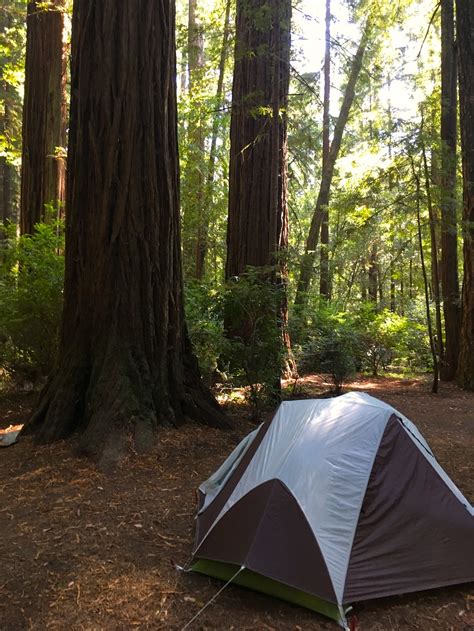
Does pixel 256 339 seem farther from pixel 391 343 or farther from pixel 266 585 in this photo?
pixel 391 343

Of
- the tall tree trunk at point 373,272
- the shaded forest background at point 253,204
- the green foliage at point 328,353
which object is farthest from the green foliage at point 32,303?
the tall tree trunk at point 373,272

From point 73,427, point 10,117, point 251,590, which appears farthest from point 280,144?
point 10,117

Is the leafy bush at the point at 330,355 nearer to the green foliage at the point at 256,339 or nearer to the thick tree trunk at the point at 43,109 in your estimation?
the green foliage at the point at 256,339

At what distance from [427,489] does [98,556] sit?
216 centimetres

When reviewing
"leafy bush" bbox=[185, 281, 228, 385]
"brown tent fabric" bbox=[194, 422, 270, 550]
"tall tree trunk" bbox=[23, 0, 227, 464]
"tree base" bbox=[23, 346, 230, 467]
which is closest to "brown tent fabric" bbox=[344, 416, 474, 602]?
"brown tent fabric" bbox=[194, 422, 270, 550]

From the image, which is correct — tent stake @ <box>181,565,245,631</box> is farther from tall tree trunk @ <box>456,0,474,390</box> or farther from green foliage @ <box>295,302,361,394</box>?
tall tree trunk @ <box>456,0,474,390</box>

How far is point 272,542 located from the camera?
298cm

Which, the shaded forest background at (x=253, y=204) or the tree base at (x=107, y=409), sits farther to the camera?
the shaded forest background at (x=253, y=204)

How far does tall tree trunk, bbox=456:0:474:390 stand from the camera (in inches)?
379

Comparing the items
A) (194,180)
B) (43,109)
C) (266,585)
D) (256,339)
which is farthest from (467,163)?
(266,585)

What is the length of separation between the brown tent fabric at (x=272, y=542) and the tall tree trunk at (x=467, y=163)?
306 inches

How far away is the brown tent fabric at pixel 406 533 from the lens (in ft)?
9.72

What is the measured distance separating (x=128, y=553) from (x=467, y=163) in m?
9.36

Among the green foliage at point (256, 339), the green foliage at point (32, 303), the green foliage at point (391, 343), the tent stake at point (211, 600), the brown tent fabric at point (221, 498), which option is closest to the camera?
the tent stake at point (211, 600)
